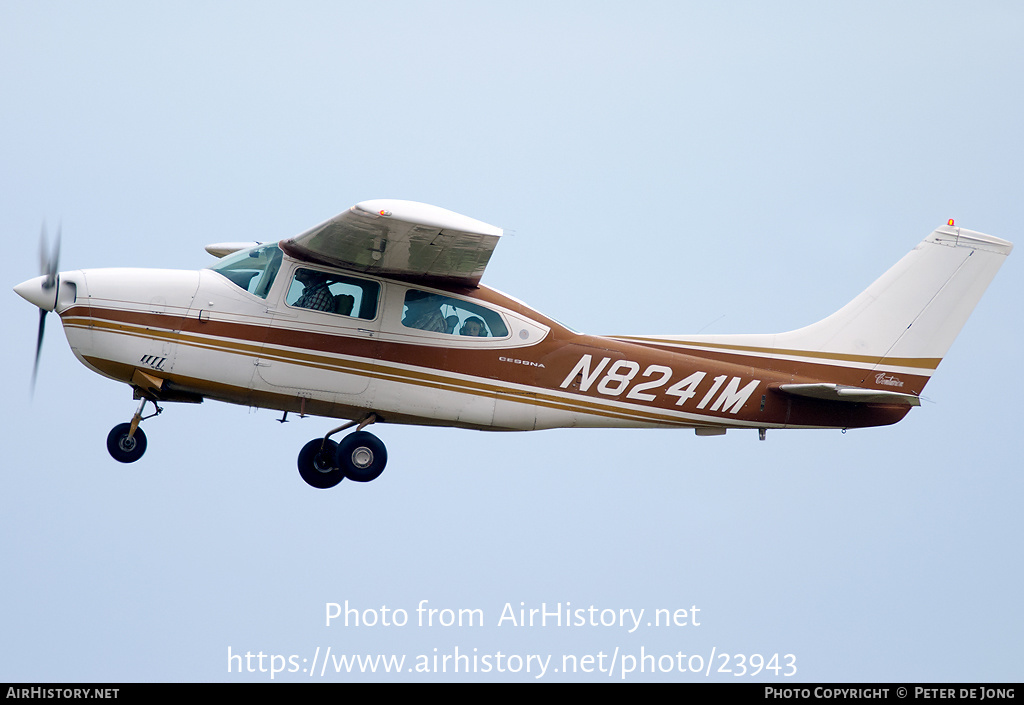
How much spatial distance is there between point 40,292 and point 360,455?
3810 mm

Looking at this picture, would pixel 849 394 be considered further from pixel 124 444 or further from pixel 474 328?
pixel 124 444

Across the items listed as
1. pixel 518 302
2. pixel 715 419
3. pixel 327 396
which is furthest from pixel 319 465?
pixel 715 419

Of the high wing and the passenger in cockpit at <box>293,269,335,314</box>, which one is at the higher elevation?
the high wing

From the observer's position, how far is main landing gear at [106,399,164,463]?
12.8 m

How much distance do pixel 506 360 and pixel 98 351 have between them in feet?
14.4

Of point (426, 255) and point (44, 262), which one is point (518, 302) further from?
point (44, 262)

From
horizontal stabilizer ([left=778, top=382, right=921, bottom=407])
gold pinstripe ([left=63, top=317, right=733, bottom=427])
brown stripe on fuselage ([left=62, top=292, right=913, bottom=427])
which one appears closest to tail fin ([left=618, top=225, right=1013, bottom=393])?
brown stripe on fuselage ([left=62, top=292, right=913, bottom=427])

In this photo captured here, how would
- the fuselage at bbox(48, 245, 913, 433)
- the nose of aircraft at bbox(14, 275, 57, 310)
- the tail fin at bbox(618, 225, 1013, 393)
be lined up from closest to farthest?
the nose of aircraft at bbox(14, 275, 57, 310) → the fuselage at bbox(48, 245, 913, 433) → the tail fin at bbox(618, 225, 1013, 393)

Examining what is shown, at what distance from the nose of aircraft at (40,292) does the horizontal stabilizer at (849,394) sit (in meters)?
8.23

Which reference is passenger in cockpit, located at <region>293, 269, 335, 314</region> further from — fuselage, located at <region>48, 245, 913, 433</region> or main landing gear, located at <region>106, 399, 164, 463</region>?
main landing gear, located at <region>106, 399, 164, 463</region>

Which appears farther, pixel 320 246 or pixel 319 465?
pixel 319 465

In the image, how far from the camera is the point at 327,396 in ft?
42.0

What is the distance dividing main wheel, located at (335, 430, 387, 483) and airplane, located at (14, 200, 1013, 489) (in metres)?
0.02

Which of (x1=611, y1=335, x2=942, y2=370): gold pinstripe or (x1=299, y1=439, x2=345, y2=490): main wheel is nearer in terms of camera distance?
(x1=299, y1=439, x2=345, y2=490): main wheel
